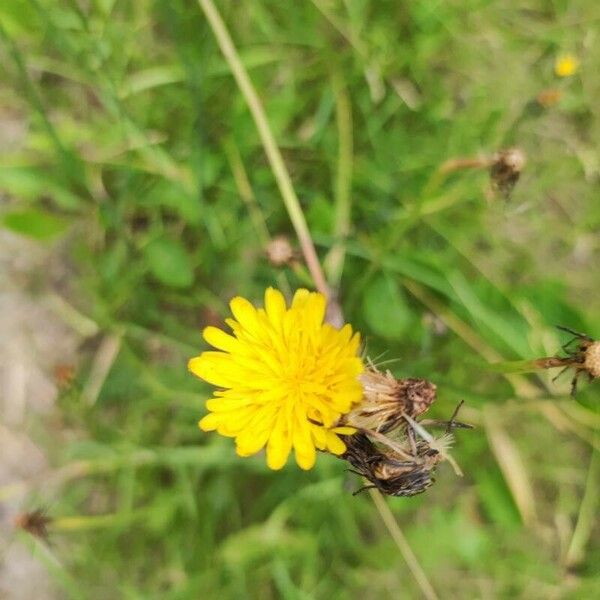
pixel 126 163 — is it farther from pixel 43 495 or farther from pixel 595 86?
pixel 595 86

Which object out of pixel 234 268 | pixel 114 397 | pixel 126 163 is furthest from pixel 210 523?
pixel 126 163

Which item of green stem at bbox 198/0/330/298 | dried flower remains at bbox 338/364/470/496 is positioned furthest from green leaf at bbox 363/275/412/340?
dried flower remains at bbox 338/364/470/496

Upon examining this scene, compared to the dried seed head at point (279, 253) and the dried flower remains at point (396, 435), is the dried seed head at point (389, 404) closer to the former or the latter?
the dried flower remains at point (396, 435)

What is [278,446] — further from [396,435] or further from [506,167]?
[506,167]

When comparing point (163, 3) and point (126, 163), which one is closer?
point (163, 3)

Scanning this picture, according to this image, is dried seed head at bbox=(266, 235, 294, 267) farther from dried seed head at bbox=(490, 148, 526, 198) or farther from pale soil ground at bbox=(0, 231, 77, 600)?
pale soil ground at bbox=(0, 231, 77, 600)
